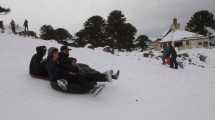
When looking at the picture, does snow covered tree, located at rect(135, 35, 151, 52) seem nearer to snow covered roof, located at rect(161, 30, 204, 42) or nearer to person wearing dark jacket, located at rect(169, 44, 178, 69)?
snow covered roof, located at rect(161, 30, 204, 42)

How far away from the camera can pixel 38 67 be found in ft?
23.1

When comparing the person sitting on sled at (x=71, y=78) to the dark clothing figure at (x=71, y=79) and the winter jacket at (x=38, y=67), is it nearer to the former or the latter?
the dark clothing figure at (x=71, y=79)

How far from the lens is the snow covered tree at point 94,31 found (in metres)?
44.3

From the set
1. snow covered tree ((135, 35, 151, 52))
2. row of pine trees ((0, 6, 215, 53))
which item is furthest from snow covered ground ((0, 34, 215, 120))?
snow covered tree ((135, 35, 151, 52))

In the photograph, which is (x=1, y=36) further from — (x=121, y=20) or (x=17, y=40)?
(x=121, y=20)

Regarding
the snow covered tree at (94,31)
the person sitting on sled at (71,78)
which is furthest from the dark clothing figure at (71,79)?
the snow covered tree at (94,31)

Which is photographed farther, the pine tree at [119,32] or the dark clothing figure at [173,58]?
the pine tree at [119,32]

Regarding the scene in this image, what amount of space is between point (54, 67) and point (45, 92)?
68 centimetres

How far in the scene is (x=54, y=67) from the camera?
20.6 feet

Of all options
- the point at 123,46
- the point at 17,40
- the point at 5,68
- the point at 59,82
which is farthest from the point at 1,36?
the point at 123,46

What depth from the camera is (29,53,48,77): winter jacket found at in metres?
7.02

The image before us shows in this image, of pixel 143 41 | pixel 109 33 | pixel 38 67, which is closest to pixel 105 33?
pixel 109 33

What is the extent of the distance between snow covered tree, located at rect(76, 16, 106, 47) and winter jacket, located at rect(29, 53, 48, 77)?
1431 inches

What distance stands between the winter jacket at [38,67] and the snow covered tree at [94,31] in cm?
3634
